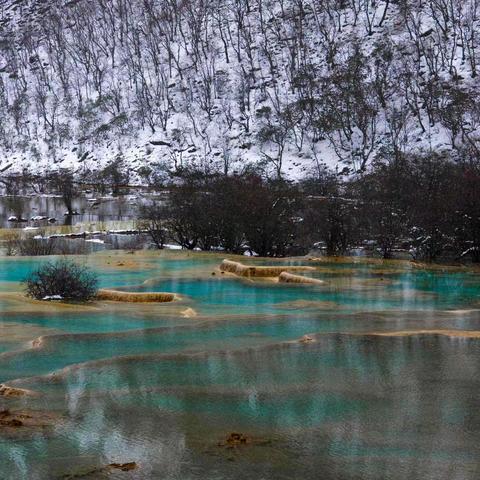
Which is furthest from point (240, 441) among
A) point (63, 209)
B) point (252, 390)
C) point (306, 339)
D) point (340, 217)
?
point (63, 209)

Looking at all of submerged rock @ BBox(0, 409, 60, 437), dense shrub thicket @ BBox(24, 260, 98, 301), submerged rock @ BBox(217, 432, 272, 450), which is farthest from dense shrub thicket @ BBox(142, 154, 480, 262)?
submerged rock @ BBox(0, 409, 60, 437)

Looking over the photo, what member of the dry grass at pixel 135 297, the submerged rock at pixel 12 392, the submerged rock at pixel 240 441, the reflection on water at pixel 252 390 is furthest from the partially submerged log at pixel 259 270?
the submerged rock at pixel 240 441

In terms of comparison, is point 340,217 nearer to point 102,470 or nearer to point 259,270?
point 259,270

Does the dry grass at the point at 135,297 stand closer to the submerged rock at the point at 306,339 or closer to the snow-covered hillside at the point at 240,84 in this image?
the submerged rock at the point at 306,339

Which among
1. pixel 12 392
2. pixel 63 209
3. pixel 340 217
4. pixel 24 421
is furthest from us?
pixel 63 209

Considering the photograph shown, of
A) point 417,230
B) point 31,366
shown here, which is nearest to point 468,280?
point 417,230

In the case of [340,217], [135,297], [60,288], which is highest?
[340,217]

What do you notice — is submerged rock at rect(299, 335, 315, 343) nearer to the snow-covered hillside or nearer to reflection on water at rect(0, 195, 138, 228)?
reflection on water at rect(0, 195, 138, 228)
